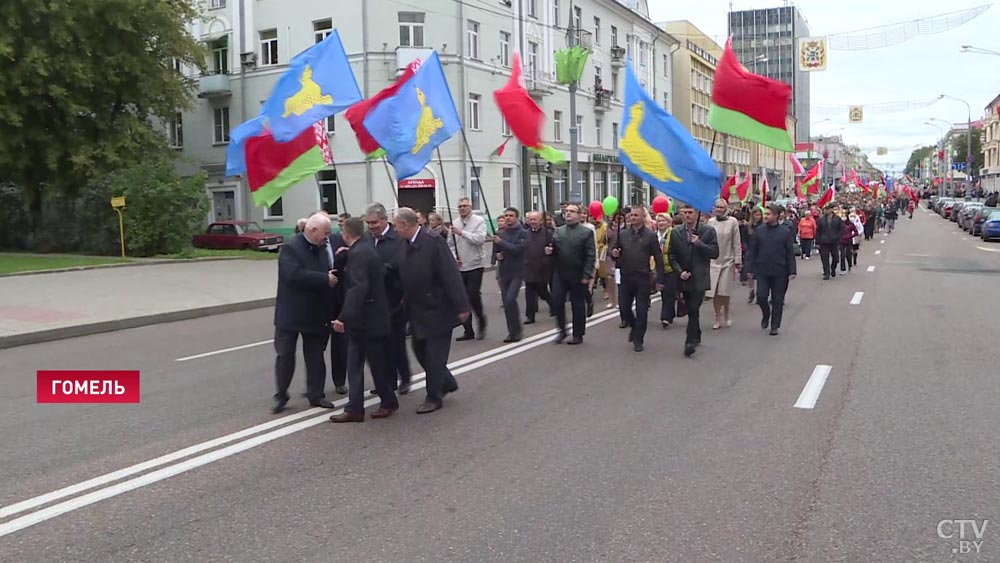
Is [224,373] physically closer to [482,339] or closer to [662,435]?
[482,339]

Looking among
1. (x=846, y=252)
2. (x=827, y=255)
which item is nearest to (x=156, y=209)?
(x=827, y=255)

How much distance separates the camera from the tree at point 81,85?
27672 mm

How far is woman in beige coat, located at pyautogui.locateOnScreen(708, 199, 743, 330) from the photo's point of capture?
11875mm

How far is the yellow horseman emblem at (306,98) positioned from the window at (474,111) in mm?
24732

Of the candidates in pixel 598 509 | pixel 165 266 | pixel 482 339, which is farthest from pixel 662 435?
pixel 165 266

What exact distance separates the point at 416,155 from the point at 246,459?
6417mm

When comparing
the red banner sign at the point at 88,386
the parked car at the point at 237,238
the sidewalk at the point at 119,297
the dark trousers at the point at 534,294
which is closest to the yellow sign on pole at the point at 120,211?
the sidewalk at the point at 119,297

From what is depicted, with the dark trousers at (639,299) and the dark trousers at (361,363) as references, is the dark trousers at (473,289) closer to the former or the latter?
the dark trousers at (639,299)

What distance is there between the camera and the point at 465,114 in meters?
35.1

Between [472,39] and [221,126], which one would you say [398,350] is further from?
[221,126]

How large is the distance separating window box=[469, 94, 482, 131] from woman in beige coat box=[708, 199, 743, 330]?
24.4 metres

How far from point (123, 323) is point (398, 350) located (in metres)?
8.04

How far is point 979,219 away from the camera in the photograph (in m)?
39.8

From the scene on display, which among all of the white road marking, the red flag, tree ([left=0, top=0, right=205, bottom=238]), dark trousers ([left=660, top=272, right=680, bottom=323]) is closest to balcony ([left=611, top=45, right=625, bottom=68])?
tree ([left=0, top=0, right=205, bottom=238])
